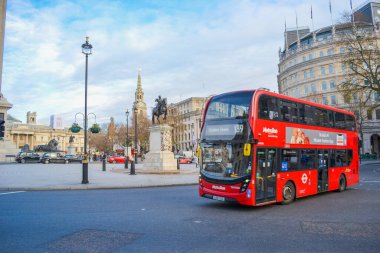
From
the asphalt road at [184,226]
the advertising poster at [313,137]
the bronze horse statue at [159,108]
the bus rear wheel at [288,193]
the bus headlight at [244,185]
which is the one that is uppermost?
the bronze horse statue at [159,108]

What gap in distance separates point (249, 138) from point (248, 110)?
3.06ft

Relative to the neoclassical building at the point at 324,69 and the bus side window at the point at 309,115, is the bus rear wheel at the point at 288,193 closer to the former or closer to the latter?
the bus side window at the point at 309,115

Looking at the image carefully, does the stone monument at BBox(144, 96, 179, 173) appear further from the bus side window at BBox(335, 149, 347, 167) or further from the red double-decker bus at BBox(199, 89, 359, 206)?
the red double-decker bus at BBox(199, 89, 359, 206)

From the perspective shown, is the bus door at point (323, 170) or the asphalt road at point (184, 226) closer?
the asphalt road at point (184, 226)

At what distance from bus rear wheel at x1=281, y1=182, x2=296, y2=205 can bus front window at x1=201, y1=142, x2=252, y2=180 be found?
233cm

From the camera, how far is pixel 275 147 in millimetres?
11039

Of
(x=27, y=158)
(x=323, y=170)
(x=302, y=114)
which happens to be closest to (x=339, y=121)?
(x=323, y=170)

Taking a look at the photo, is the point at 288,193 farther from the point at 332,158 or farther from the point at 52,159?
the point at 52,159

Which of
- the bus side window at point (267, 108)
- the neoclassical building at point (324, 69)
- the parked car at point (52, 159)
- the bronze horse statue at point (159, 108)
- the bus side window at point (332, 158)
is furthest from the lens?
the neoclassical building at point (324, 69)

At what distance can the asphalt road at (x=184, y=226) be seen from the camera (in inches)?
243

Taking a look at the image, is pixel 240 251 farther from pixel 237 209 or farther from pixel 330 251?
pixel 237 209

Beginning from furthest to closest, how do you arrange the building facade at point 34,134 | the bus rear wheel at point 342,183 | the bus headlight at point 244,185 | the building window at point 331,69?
the building facade at point 34,134
the building window at point 331,69
the bus rear wheel at point 342,183
the bus headlight at point 244,185

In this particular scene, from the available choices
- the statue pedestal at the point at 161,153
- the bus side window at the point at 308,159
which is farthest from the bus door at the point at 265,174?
the statue pedestal at the point at 161,153

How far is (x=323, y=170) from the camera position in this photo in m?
13.7
